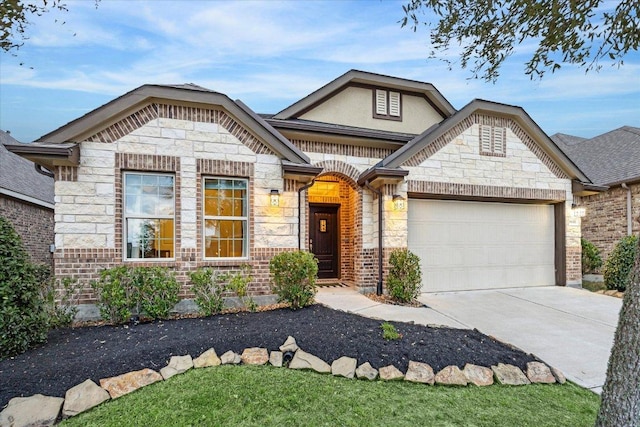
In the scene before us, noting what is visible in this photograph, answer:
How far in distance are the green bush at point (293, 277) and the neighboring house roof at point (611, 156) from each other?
11.5 metres

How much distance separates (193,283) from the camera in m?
6.33

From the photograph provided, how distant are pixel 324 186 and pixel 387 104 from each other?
3274mm

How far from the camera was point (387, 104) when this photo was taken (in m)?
10.4

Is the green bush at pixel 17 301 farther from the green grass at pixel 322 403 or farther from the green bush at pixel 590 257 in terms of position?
the green bush at pixel 590 257

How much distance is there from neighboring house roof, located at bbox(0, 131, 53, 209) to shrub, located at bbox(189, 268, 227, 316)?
8233 mm

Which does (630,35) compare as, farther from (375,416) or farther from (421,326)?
(375,416)

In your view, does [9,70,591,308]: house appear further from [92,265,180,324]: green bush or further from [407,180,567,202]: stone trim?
[92,265,180,324]: green bush

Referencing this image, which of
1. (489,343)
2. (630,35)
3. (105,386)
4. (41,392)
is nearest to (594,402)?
(489,343)

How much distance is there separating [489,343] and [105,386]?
191 inches

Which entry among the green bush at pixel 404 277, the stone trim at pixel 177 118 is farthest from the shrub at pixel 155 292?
the green bush at pixel 404 277

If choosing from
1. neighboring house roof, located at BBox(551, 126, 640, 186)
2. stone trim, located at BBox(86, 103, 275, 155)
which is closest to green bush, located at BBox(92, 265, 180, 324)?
stone trim, located at BBox(86, 103, 275, 155)

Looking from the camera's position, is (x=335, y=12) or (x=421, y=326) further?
(x=335, y=12)

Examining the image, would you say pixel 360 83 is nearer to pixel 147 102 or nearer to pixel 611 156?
pixel 147 102

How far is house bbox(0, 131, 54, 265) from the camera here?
34.3 ft
